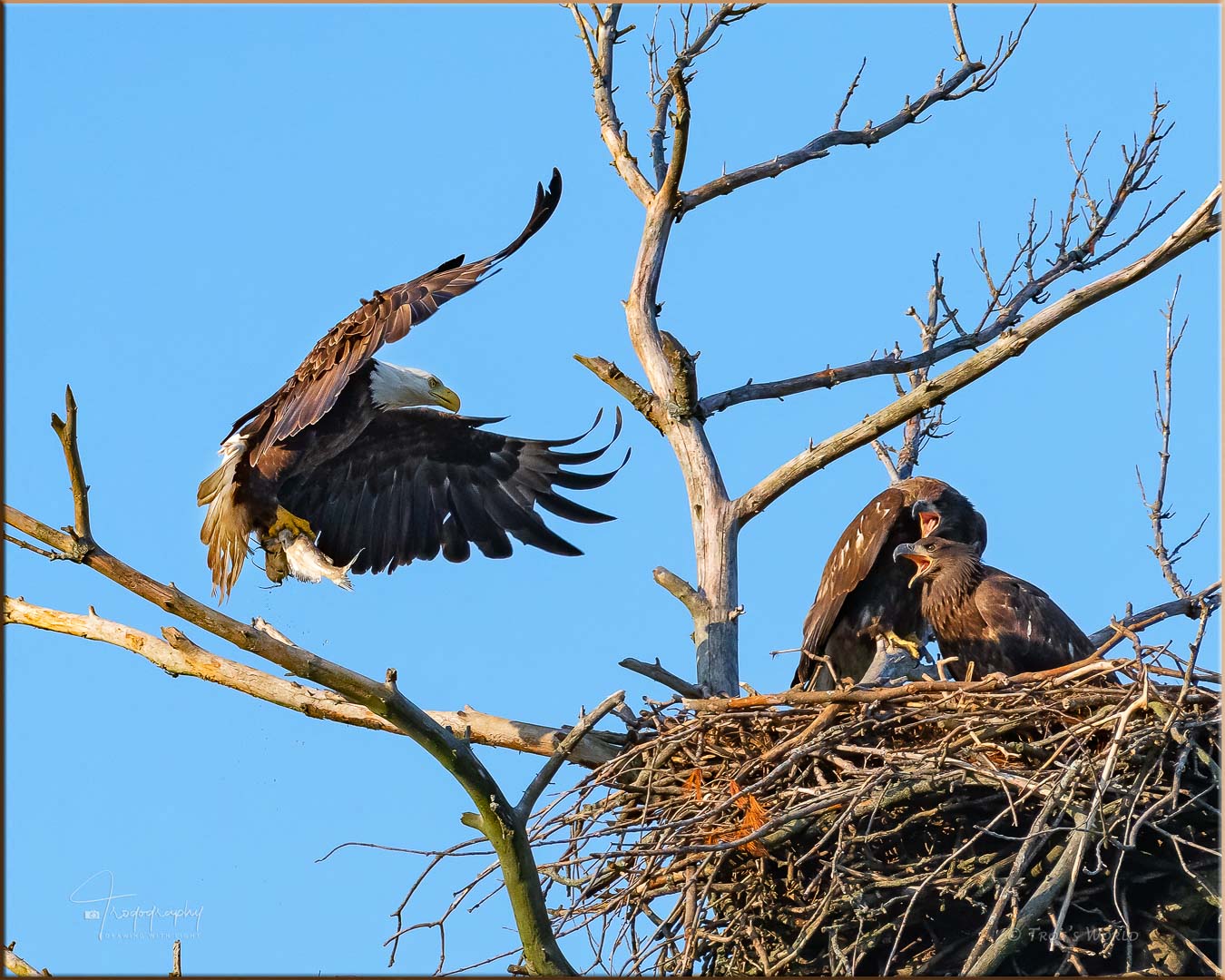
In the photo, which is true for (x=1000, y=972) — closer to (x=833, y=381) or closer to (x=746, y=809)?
(x=746, y=809)

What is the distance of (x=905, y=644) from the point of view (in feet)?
21.7

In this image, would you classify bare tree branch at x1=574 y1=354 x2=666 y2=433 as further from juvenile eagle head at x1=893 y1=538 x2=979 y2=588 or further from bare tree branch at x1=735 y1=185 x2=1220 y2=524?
juvenile eagle head at x1=893 y1=538 x2=979 y2=588

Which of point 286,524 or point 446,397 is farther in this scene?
point 446,397

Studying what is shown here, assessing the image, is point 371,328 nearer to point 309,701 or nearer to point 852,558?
point 309,701

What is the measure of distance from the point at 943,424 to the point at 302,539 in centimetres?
350

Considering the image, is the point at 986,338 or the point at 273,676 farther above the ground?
the point at 986,338

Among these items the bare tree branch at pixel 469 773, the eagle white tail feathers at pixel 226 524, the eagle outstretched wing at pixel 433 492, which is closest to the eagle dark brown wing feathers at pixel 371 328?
the eagle white tail feathers at pixel 226 524

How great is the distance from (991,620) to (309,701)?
2.76 meters

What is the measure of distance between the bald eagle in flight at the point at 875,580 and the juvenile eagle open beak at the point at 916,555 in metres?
0.17

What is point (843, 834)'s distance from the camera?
16.3ft

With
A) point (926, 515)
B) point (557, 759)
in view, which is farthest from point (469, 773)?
point (926, 515)

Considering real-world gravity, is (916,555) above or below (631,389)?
below

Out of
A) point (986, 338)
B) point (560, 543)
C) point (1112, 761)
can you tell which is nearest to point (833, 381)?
point (986, 338)

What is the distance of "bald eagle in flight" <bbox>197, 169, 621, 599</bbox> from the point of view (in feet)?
23.0
